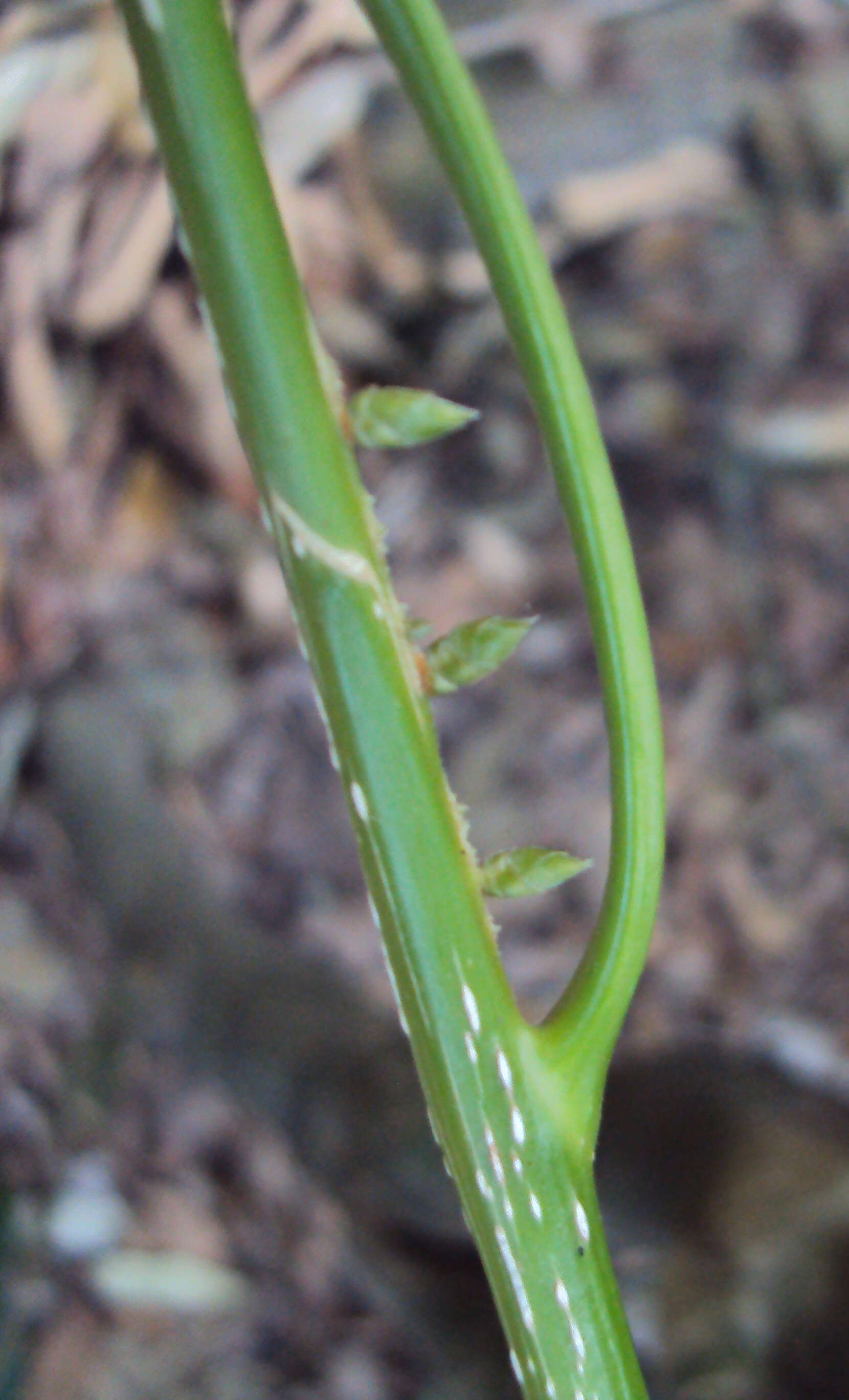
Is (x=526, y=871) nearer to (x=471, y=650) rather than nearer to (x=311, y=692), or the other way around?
(x=471, y=650)

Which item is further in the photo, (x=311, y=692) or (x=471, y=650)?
(x=311, y=692)

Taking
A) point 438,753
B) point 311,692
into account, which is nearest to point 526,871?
point 438,753

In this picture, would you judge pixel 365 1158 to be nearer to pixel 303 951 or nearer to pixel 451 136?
pixel 303 951

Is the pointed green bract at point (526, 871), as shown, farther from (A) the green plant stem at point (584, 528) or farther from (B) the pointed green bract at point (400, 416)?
(B) the pointed green bract at point (400, 416)

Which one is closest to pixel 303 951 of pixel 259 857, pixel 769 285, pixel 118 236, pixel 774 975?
pixel 259 857

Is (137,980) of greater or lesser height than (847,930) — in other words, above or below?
above

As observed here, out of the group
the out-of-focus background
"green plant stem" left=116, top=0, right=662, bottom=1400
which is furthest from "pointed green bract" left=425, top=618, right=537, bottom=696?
Answer: the out-of-focus background

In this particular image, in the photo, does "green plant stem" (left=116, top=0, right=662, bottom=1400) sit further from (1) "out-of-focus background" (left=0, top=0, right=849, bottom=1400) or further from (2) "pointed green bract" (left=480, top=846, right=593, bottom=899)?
(1) "out-of-focus background" (left=0, top=0, right=849, bottom=1400)

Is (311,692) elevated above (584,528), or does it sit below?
below
